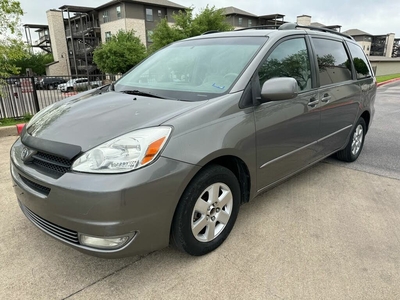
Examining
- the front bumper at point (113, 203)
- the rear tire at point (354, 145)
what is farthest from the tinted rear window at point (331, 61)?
the front bumper at point (113, 203)

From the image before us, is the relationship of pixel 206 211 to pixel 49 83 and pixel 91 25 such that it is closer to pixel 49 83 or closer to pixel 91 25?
pixel 49 83

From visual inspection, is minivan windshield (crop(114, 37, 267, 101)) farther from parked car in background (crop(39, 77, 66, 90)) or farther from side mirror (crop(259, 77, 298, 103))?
parked car in background (crop(39, 77, 66, 90))

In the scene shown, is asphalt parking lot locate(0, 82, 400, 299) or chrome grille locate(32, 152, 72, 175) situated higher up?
chrome grille locate(32, 152, 72, 175)

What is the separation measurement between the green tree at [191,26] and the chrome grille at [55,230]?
90.5ft

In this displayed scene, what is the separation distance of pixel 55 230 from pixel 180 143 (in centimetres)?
103

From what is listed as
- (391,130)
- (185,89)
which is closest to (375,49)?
(391,130)

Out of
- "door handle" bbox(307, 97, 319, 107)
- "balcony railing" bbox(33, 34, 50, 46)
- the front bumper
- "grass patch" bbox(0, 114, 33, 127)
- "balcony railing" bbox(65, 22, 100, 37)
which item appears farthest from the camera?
"balcony railing" bbox(33, 34, 50, 46)

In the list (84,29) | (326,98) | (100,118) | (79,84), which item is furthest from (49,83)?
(84,29)

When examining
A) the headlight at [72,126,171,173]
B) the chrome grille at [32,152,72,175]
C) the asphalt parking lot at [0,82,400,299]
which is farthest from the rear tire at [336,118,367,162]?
the chrome grille at [32,152,72,175]

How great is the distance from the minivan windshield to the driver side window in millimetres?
174

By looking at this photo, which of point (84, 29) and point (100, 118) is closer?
point (100, 118)

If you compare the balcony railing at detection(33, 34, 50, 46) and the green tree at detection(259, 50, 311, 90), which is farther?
the balcony railing at detection(33, 34, 50, 46)

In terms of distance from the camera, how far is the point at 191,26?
28.4m

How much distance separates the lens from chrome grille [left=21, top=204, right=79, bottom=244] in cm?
197
